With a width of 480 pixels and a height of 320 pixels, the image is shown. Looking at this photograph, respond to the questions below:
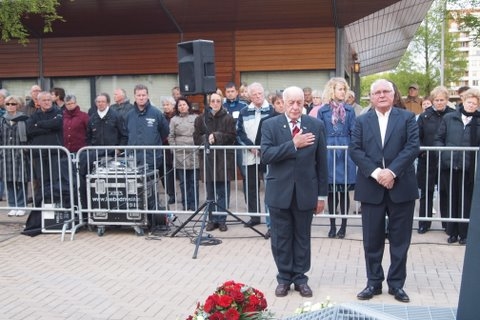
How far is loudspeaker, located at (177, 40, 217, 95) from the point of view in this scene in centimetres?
769

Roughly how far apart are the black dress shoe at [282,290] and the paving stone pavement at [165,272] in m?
0.07

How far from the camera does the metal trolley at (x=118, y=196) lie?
839 cm

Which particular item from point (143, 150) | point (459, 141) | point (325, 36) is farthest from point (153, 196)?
point (325, 36)

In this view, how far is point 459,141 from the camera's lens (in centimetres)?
762

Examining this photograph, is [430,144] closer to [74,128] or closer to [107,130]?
[107,130]

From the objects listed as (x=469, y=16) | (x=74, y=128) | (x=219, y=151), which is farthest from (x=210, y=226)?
(x=469, y=16)

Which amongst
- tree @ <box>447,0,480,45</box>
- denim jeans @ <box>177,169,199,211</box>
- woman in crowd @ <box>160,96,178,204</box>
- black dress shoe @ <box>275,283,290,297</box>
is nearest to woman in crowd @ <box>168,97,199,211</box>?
denim jeans @ <box>177,169,199,211</box>

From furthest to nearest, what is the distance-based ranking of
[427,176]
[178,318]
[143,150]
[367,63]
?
[367,63] < [143,150] < [427,176] < [178,318]

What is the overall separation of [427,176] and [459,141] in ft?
2.47

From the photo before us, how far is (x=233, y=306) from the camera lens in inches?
130

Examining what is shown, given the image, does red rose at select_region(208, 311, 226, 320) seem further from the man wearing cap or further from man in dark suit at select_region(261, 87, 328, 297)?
the man wearing cap

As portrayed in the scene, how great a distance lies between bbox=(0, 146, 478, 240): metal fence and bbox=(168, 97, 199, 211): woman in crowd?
0.02 meters

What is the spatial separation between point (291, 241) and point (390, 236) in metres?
0.94

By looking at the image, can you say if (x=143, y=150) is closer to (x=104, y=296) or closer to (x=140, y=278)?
(x=140, y=278)
